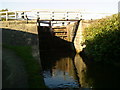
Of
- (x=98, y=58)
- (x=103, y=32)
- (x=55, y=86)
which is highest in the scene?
(x=103, y=32)

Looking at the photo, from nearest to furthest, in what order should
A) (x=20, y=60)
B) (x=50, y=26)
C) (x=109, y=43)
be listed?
(x=20, y=60) < (x=109, y=43) < (x=50, y=26)

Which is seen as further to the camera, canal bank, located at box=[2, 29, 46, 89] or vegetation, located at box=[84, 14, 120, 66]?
vegetation, located at box=[84, 14, 120, 66]

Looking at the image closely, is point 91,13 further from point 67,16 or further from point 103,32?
point 103,32

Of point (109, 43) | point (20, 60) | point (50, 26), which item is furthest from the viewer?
point (50, 26)

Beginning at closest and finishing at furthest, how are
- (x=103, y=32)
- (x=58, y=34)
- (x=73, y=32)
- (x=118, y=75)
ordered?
(x=118, y=75)
(x=103, y=32)
(x=73, y=32)
(x=58, y=34)

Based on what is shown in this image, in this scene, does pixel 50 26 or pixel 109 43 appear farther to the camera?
pixel 50 26

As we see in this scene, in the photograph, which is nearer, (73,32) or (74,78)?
(74,78)

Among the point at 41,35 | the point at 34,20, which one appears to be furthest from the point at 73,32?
the point at 34,20

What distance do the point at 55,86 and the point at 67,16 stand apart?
42.8 ft

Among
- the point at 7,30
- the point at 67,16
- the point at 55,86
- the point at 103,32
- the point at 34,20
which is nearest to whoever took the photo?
the point at 55,86

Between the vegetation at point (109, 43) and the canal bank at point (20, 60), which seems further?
the vegetation at point (109, 43)

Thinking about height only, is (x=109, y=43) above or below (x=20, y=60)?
above

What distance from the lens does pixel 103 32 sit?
1486cm

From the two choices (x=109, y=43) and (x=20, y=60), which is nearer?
(x=20, y=60)
